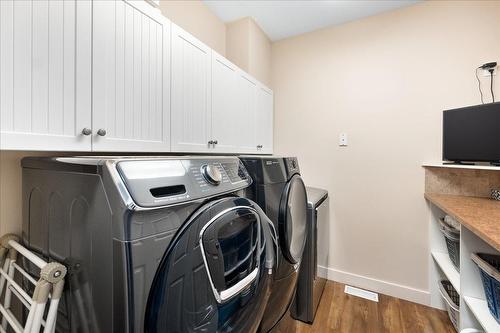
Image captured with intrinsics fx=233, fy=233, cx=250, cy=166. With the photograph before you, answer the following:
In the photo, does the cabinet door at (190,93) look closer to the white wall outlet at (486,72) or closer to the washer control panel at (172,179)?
the washer control panel at (172,179)

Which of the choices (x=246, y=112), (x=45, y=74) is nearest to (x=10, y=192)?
(x=45, y=74)

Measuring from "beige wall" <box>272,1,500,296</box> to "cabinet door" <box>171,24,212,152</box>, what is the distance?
1.26 meters

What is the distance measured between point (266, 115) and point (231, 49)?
0.73m

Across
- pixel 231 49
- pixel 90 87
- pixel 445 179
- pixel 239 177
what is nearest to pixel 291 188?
pixel 239 177

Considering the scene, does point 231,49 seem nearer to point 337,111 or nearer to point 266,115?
point 266,115

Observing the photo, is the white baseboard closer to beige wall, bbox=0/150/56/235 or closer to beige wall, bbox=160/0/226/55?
beige wall, bbox=0/150/56/235

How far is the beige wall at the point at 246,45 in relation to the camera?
223cm

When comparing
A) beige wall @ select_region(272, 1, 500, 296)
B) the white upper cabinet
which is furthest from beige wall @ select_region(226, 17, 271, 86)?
the white upper cabinet

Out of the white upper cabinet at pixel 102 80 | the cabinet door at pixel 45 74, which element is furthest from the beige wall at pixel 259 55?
the cabinet door at pixel 45 74

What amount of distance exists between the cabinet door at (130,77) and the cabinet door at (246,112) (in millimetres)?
768

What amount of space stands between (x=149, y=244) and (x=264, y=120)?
197 centimetres

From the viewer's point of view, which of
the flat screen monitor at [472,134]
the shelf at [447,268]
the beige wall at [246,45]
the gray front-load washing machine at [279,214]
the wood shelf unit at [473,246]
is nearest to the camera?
the wood shelf unit at [473,246]

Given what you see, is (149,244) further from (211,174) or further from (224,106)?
(224,106)

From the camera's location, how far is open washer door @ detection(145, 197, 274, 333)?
0.61 metres
